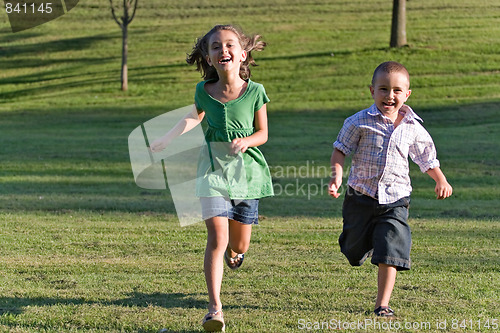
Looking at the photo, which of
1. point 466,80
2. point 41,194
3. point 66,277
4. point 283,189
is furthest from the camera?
point 466,80

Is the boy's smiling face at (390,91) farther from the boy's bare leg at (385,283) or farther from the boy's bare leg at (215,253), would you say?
the boy's bare leg at (215,253)

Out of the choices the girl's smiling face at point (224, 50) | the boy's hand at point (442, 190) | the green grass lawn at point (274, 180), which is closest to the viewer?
the boy's hand at point (442, 190)

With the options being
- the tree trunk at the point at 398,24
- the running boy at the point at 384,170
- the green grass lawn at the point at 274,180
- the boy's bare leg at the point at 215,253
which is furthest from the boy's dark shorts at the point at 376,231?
the tree trunk at the point at 398,24

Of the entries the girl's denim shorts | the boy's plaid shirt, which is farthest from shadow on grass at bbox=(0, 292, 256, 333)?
the boy's plaid shirt

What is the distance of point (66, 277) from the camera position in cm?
665

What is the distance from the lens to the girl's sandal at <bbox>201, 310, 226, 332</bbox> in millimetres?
4809

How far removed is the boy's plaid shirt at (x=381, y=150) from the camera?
214 inches

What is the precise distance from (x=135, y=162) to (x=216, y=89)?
1015cm

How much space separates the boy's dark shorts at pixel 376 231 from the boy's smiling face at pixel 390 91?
0.65 metres

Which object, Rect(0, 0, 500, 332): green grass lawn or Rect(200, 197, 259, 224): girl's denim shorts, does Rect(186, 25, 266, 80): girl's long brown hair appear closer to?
Rect(200, 197, 259, 224): girl's denim shorts

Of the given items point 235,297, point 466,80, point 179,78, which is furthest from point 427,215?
point 179,78

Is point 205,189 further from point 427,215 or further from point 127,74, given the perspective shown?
point 127,74

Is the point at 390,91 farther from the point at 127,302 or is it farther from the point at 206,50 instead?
the point at 127,302

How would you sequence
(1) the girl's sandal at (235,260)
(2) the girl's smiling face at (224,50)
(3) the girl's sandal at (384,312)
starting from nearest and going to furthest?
(3) the girl's sandal at (384,312) → (2) the girl's smiling face at (224,50) → (1) the girl's sandal at (235,260)
